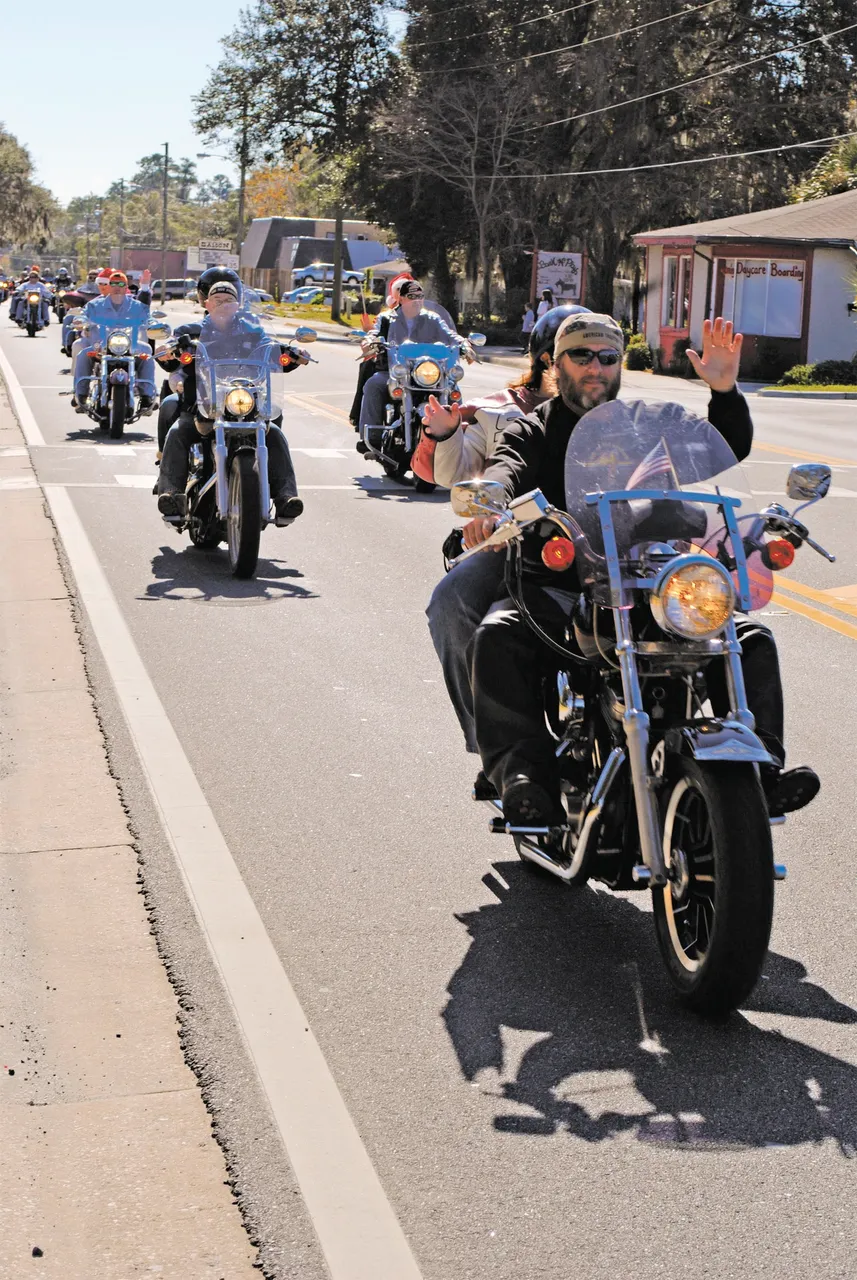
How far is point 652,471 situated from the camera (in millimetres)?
5164

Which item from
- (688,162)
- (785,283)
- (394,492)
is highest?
(688,162)

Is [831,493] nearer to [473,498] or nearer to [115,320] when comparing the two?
[115,320]

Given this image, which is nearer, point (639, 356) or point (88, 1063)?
point (88, 1063)

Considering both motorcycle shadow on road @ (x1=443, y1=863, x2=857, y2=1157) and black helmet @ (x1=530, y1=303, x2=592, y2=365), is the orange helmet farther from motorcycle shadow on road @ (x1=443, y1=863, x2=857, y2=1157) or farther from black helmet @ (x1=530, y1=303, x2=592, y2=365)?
motorcycle shadow on road @ (x1=443, y1=863, x2=857, y2=1157)

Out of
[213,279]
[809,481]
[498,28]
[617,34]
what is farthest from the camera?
[498,28]

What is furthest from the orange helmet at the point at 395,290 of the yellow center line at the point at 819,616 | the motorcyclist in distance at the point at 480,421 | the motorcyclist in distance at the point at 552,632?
the motorcyclist in distance at the point at 552,632

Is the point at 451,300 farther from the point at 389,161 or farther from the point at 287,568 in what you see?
the point at 287,568

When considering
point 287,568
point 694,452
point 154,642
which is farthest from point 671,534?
point 287,568

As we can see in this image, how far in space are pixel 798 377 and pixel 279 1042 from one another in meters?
35.2

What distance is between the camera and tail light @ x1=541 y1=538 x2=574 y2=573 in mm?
4867

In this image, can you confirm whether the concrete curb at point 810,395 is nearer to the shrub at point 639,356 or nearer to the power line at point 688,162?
the shrub at point 639,356

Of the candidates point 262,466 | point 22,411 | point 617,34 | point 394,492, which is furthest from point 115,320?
point 617,34

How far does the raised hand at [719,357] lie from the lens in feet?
19.0

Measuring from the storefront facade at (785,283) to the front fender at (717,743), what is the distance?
3697 cm
